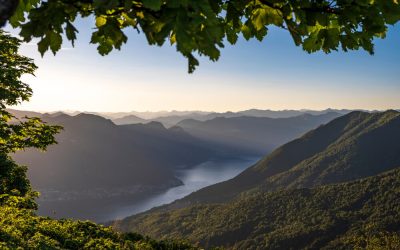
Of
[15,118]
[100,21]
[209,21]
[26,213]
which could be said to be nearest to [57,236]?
[26,213]

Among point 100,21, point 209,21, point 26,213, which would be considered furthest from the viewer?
point 26,213

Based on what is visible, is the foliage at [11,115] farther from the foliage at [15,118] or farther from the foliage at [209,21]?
the foliage at [209,21]

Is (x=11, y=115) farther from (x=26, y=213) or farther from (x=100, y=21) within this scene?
(x=100, y=21)

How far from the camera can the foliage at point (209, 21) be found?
3.30 meters

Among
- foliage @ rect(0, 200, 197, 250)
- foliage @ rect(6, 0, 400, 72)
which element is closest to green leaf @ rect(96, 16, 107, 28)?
foliage @ rect(6, 0, 400, 72)

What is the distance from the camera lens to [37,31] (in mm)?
4113

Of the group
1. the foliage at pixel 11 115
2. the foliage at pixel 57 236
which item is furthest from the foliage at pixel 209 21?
the foliage at pixel 11 115

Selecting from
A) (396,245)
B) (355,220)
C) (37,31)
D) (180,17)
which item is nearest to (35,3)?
(37,31)

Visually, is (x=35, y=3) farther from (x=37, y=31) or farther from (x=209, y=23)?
(x=209, y=23)

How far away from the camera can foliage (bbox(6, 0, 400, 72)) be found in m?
3.30

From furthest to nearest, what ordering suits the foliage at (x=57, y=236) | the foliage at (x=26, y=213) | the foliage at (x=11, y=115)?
the foliage at (x=11, y=115), the foliage at (x=26, y=213), the foliage at (x=57, y=236)

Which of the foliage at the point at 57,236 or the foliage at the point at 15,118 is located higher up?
the foliage at the point at 15,118

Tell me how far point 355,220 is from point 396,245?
8507 centimetres

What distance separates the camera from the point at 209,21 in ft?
10.6
